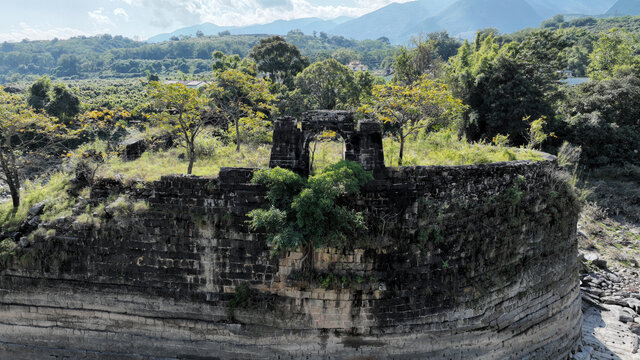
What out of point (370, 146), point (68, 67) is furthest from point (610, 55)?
point (68, 67)

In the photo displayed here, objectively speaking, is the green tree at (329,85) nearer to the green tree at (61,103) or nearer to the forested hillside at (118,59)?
the green tree at (61,103)

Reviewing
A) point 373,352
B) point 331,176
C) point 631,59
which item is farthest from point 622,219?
point 331,176

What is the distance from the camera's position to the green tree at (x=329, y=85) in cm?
2459

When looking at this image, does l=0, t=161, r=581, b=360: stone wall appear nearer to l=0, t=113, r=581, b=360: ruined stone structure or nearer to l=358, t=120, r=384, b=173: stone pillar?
l=0, t=113, r=581, b=360: ruined stone structure

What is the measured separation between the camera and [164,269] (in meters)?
8.16

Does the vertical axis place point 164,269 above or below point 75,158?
below

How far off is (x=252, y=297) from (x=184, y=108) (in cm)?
573

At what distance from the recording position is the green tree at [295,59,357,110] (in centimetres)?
2459

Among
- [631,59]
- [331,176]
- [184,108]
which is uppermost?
[631,59]

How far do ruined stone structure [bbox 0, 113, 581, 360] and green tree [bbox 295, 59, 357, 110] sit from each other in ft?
55.5

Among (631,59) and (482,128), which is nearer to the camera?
(482,128)

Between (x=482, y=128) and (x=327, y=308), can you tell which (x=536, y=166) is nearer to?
(x=327, y=308)

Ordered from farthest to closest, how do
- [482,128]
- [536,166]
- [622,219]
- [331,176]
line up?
[482,128]
[622,219]
[536,166]
[331,176]

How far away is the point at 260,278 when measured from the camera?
26.3ft
